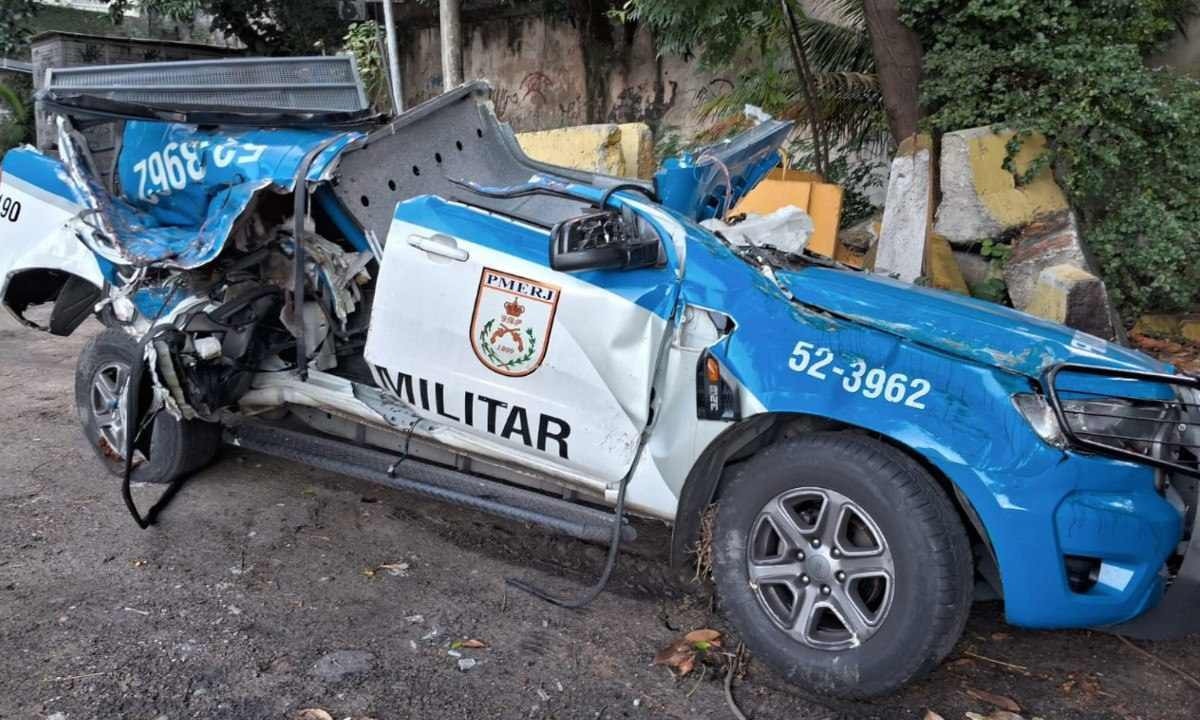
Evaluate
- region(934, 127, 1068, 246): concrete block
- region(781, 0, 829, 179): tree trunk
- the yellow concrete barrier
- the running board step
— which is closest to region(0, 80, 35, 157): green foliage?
region(781, 0, 829, 179): tree trunk

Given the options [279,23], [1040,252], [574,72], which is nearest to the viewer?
[1040,252]

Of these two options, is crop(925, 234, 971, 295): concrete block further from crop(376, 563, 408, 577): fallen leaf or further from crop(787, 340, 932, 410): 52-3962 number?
crop(376, 563, 408, 577): fallen leaf

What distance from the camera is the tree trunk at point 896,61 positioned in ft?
25.7

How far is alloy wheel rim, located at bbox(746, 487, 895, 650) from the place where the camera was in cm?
291

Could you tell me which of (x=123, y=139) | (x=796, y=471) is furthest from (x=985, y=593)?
(x=123, y=139)

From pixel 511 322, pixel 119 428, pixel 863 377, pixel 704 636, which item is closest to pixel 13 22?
pixel 119 428

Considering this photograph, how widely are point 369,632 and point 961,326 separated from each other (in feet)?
7.58

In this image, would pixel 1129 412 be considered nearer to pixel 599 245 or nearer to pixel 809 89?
pixel 599 245

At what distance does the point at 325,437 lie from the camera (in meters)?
4.37

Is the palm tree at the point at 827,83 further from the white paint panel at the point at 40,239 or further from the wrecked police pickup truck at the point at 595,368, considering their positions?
the white paint panel at the point at 40,239

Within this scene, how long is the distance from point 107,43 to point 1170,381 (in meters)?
15.6

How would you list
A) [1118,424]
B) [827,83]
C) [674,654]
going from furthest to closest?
[827,83], [674,654], [1118,424]

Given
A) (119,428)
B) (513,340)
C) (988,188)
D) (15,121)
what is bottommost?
(119,428)

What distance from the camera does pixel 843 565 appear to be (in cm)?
296
